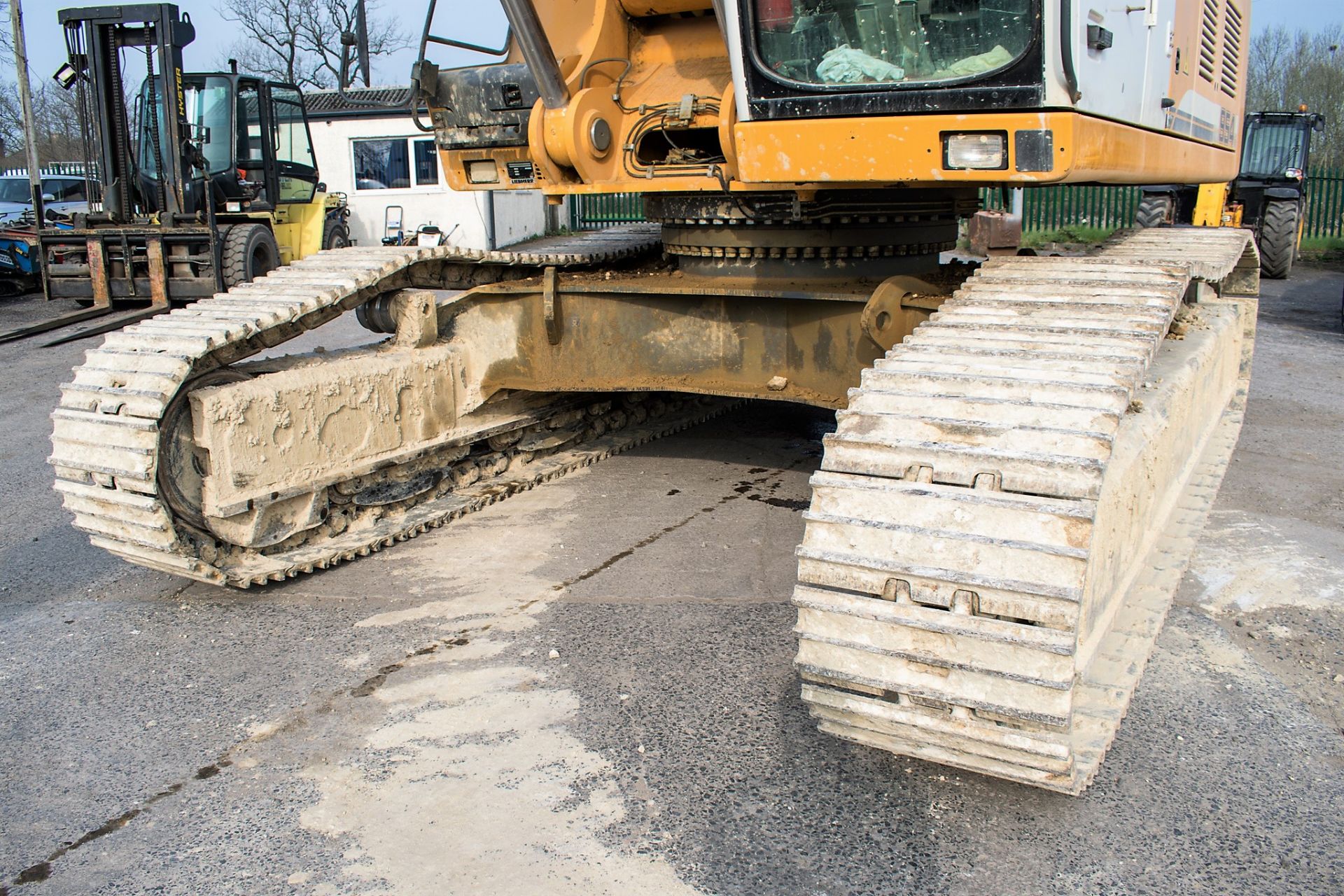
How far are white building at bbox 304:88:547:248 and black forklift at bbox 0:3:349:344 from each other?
342 inches

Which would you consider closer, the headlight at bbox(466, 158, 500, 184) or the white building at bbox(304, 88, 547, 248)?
the headlight at bbox(466, 158, 500, 184)

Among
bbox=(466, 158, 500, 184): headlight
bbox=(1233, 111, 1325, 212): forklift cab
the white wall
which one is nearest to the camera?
bbox=(466, 158, 500, 184): headlight

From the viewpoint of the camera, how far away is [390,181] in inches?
915

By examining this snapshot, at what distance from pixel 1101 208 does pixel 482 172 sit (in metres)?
20.5

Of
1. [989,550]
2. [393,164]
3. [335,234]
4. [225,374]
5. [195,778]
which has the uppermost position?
[393,164]

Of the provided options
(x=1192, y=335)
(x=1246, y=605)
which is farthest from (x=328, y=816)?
(x=1192, y=335)

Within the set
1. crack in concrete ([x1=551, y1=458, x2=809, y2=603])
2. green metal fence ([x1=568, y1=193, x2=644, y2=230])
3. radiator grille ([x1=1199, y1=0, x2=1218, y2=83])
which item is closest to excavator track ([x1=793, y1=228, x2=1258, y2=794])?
crack in concrete ([x1=551, y1=458, x2=809, y2=603])

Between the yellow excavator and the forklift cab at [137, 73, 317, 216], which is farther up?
the forklift cab at [137, 73, 317, 216]

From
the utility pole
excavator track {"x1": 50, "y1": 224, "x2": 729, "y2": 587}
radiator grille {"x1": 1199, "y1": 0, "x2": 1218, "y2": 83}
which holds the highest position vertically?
the utility pole

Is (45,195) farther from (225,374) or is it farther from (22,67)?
(225,374)

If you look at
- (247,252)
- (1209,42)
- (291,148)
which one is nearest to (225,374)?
(1209,42)

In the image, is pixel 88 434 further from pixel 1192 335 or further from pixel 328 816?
pixel 1192 335

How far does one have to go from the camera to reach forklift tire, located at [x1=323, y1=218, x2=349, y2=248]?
1623 cm

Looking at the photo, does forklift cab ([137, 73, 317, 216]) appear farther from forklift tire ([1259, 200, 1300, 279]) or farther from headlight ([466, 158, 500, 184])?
forklift tire ([1259, 200, 1300, 279])
